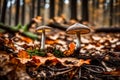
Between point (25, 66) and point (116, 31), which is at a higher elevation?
point (25, 66)

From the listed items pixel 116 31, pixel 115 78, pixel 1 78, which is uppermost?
pixel 1 78

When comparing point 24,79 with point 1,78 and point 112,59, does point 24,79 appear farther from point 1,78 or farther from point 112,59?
point 112,59

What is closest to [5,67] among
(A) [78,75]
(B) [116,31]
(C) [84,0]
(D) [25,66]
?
(D) [25,66]

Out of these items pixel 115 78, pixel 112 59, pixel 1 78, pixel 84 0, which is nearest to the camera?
pixel 1 78

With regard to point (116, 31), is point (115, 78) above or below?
above

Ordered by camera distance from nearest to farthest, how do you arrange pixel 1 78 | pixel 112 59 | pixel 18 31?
pixel 1 78, pixel 112 59, pixel 18 31

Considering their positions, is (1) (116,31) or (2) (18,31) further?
(1) (116,31)

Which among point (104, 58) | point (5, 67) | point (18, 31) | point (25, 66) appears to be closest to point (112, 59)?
point (104, 58)

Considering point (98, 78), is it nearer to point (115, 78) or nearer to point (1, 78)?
point (115, 78)

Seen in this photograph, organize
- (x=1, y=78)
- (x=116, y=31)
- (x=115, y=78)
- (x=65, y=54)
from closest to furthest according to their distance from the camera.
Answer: (x=1, y=78) → (x=115, y=78) → (x=65, y=54) → (x=116, y=31)
